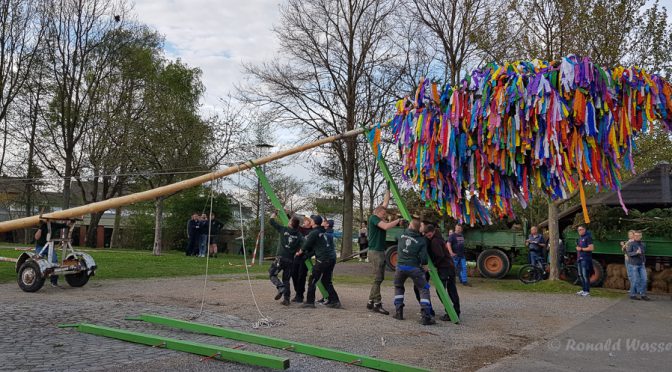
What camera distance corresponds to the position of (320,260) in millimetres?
10039

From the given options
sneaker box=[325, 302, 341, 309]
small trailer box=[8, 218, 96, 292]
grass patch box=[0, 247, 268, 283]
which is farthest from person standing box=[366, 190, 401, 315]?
grass patch box=[0, 247, 268, 283]

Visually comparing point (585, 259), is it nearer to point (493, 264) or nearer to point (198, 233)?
point (493, 264)

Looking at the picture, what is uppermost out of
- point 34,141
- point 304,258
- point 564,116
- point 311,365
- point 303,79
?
point 303,79

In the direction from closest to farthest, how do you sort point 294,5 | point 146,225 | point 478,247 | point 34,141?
1. point 478,247
2. point 294,5
3. point 34,141
4. point 146,225

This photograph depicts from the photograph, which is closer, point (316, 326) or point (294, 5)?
point (316, 326)

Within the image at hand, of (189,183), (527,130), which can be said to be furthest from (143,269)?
(527,130)

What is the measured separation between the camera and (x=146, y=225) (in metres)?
33.9

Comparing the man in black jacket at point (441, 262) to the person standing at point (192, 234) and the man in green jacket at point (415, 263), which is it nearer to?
the man in green jacket at point (415, 263)

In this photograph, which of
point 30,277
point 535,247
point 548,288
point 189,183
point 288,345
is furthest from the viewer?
point 535,247

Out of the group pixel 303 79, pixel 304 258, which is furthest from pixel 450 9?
pixel 304 258

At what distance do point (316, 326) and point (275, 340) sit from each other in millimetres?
1705

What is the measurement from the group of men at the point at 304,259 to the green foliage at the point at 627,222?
9276mm

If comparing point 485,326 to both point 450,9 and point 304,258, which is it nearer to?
point 304,258

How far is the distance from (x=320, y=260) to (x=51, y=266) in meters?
5.53
